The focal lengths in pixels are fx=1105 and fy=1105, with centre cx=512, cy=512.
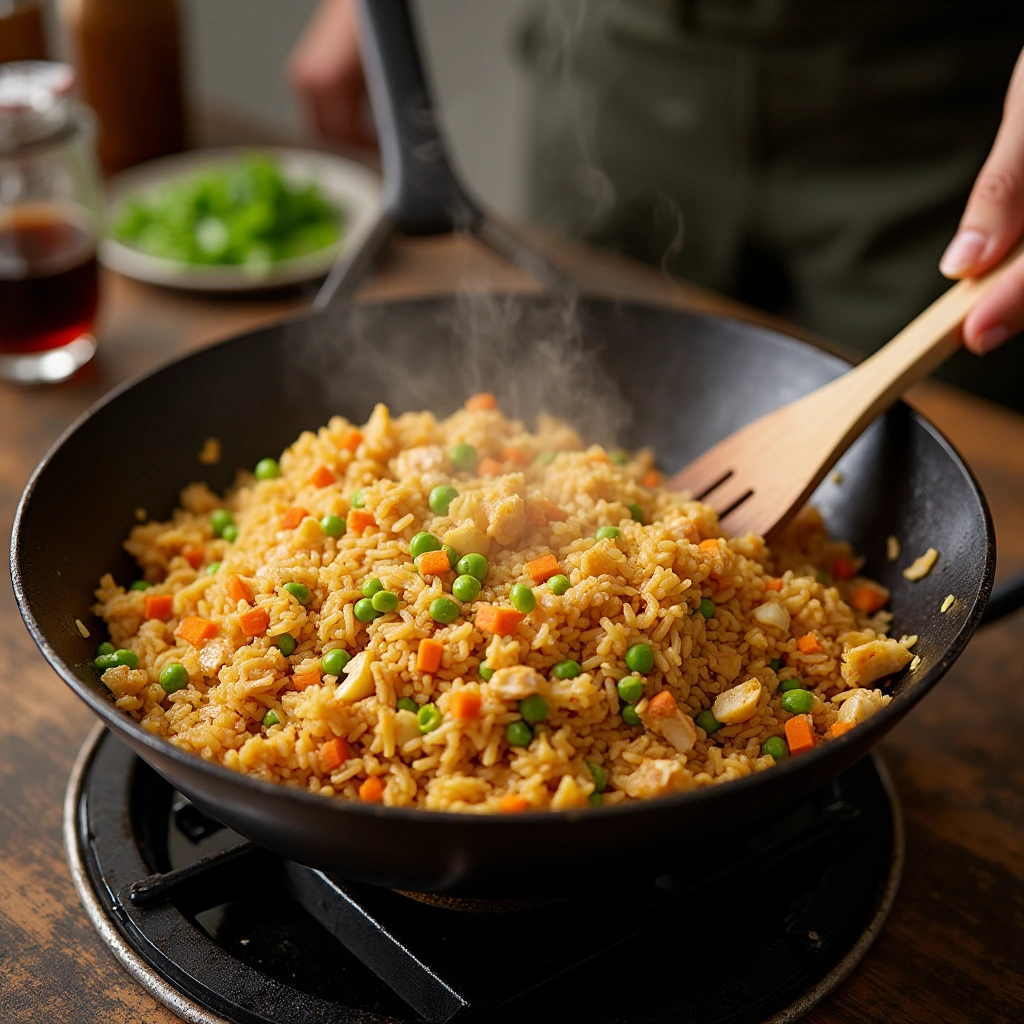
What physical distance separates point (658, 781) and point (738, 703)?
0.81 ft

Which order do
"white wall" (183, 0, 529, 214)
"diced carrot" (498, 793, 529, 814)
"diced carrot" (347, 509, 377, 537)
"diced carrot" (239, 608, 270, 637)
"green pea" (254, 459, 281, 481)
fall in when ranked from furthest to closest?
"white wall" (183, 0, 529, 214) < "green pea" (254, 459, 281, 481) < "diced carrot" (347, 509, 377, 537) < "diced carrot" (239, 608, 270, 637) < "diced carrot" (498, 793, 529, 814)

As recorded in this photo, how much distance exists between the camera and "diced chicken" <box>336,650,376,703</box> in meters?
1.71

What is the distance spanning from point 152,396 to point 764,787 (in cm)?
150

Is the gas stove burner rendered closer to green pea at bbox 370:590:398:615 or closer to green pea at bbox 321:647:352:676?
green pea at bbox 321:647:352:676

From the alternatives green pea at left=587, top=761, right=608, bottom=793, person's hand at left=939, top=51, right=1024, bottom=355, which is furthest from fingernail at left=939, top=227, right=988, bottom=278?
green pea at left=587, top=761, right=608, bottom=793

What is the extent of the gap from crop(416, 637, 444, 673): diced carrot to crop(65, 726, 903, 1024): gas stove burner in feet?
1.37

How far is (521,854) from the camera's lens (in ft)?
4.48

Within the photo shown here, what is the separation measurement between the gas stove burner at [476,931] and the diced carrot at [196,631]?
1.07ft

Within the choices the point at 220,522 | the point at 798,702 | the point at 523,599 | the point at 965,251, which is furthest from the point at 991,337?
the point at 220,522

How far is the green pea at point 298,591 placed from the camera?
1.88m

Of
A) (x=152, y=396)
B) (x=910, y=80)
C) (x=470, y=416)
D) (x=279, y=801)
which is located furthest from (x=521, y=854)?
(x=910, y=80)

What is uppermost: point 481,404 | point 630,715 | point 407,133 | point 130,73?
point 407,133

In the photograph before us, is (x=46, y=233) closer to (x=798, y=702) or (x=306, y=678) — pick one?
(x=306, y=678)

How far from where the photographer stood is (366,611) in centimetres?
182
